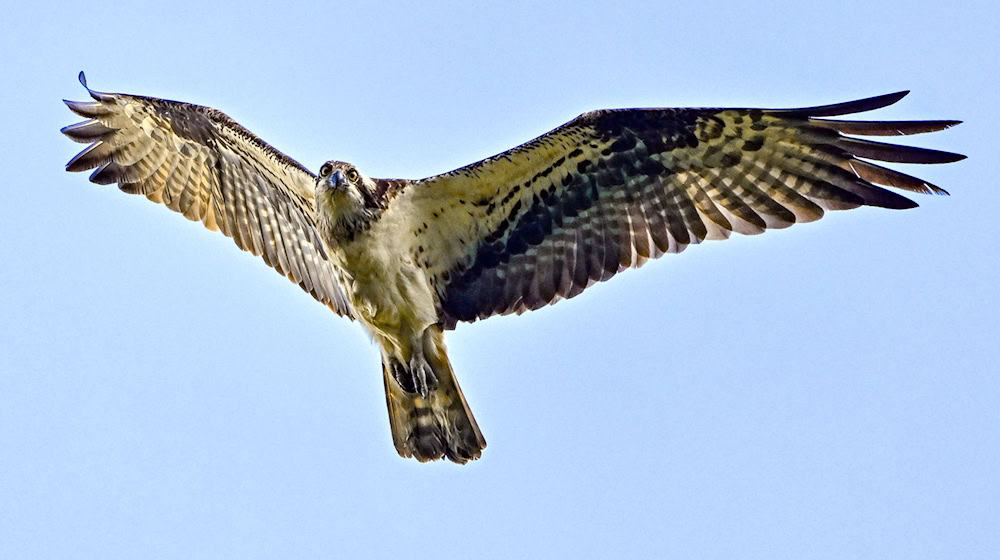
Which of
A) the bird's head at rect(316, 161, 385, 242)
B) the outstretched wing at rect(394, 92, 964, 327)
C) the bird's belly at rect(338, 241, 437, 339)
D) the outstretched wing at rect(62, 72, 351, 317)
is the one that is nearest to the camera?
the outstretched wing at rect(394, 92, 964, 327)

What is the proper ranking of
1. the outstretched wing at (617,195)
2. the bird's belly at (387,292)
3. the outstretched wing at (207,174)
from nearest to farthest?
the outstretched wing at (617,195)
the bird's belly at (387,292)
the outstretched wing at (207,174)

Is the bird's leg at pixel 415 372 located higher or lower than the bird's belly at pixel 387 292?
lower

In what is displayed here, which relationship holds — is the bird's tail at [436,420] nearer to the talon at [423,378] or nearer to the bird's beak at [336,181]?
the talon at [423,378]

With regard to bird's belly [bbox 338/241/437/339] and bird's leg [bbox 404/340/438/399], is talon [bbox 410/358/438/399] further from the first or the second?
bird's belly [bbox 338/241/437/339]

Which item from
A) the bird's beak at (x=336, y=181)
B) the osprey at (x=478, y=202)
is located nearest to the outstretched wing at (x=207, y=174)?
the osprey at (x=478, y=202)

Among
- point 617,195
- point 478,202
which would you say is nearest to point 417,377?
point 478,202

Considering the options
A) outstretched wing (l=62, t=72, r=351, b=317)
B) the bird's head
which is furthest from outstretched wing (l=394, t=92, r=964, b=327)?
outstretched wing (l=62, t=72, r=351, b=317)
